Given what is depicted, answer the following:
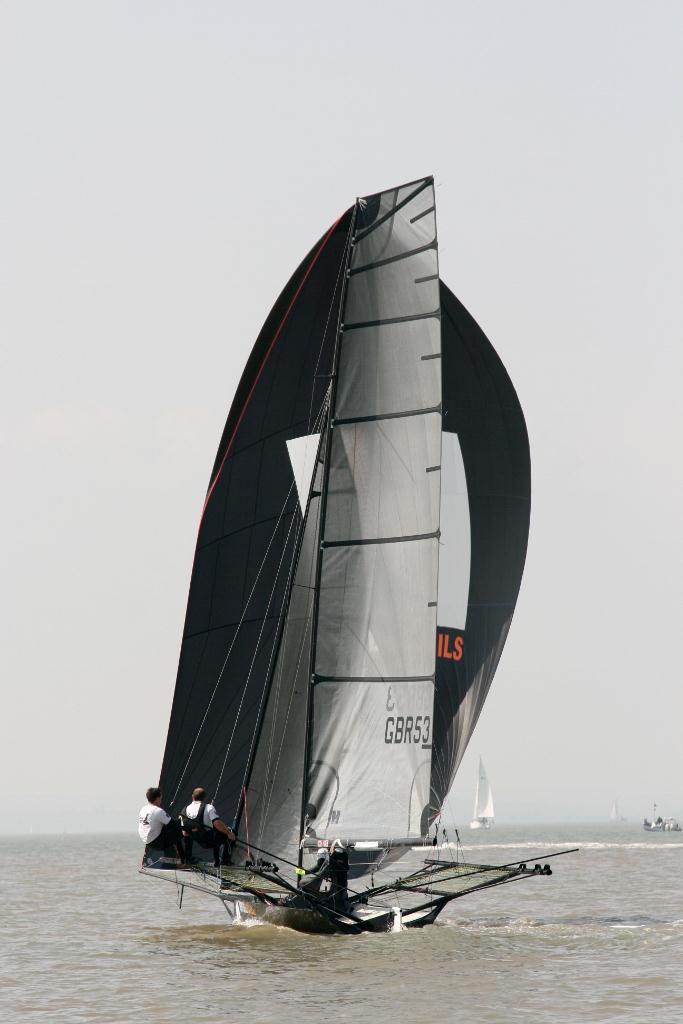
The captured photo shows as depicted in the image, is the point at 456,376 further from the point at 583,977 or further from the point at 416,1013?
the point at 416,1013

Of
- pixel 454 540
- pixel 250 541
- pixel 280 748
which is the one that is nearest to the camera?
pixel 280 748

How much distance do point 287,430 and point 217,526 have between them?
6.07ft

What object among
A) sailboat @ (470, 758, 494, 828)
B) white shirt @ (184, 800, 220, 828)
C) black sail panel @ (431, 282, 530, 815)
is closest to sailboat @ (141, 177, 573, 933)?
white shirt @ (184, 800, 220, 828)

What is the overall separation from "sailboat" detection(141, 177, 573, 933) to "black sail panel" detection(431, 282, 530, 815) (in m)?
1.60

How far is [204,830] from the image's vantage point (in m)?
19.5

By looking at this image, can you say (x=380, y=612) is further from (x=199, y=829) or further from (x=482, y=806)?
(x=482, y=806)

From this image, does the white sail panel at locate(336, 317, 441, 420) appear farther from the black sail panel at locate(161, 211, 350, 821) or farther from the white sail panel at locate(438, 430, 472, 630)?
the white sail panel at locate(438, 430, 472, 630)

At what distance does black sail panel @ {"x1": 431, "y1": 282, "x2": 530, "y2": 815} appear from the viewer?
23.1 m

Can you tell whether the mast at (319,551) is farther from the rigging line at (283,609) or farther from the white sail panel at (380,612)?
the rigging line at (283,609)

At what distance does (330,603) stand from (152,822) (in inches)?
154

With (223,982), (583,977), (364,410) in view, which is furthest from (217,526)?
(583,977)

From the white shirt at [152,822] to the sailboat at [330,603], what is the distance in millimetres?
563

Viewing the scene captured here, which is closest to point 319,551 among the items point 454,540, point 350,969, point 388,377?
point 388,377

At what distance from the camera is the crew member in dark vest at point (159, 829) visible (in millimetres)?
19453
